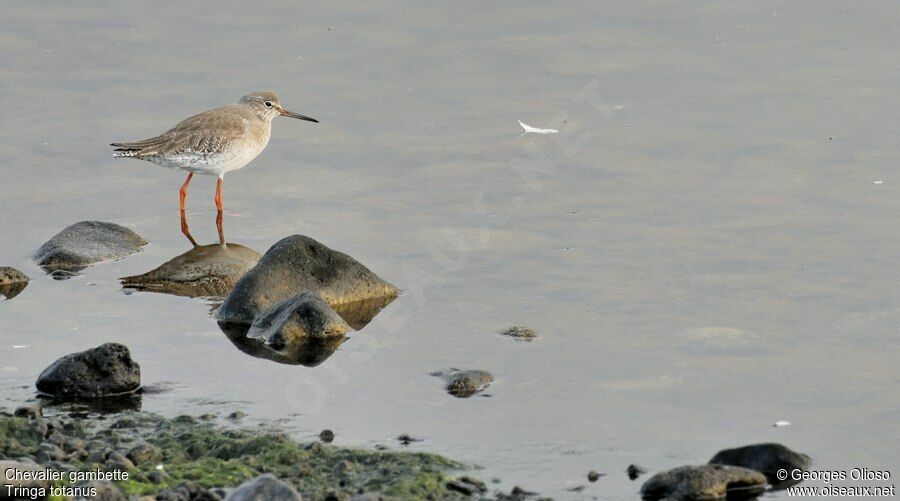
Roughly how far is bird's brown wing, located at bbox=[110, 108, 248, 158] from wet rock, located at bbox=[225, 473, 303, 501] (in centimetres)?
752

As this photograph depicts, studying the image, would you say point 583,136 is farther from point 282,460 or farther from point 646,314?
point 282,460

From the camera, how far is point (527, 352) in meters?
10.2

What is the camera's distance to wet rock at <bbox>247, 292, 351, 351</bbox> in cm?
1027

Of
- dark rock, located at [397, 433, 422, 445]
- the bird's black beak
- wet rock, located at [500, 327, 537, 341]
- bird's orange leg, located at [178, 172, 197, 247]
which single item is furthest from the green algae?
the bird's black beak

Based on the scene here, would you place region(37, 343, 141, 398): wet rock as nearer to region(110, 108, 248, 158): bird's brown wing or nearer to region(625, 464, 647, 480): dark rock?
region(625, 464, 647, 480): dark rock

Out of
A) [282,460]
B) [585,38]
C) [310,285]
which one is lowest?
[282,460]

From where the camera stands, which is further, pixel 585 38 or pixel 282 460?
pixel 585 38

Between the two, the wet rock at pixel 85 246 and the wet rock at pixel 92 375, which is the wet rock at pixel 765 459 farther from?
the wet rock at pixel 85 246

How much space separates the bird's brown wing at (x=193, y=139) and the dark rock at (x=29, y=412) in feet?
18.3

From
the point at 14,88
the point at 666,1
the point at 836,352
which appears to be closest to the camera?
the point at 836,352

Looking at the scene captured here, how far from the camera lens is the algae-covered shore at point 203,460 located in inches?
293

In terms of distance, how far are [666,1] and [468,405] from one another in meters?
11.8

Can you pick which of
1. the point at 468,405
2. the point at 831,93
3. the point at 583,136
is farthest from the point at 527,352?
the point at 831,93

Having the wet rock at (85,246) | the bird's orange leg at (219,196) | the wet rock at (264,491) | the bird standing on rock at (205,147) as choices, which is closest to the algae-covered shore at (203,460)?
the wet rock at (264,491)
